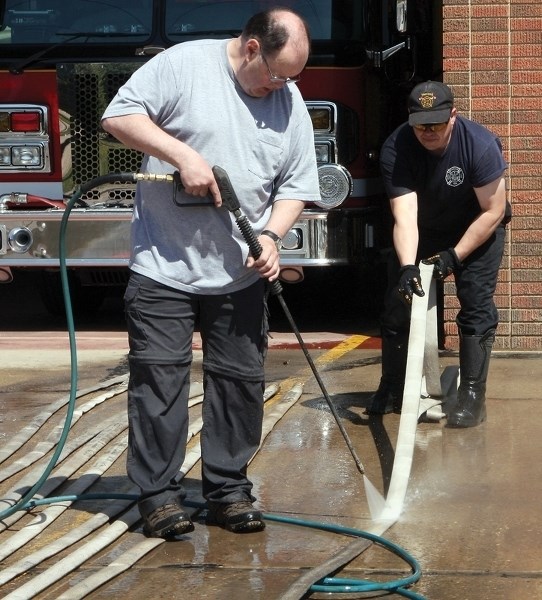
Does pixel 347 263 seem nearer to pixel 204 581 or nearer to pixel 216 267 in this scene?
pixel 216 267

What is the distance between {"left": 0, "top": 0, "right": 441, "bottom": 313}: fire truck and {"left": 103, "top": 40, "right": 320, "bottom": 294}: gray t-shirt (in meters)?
3.66

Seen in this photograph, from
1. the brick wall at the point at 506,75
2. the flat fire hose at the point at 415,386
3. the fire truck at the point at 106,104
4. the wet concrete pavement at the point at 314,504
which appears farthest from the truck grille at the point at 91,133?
the flat fire hose at the point at 415,386

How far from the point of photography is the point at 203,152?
4520 millimetres

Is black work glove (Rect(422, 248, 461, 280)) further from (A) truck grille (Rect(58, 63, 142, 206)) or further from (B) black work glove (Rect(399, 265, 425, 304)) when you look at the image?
(A) truck grille (Rect(58, 63, 142, 206))

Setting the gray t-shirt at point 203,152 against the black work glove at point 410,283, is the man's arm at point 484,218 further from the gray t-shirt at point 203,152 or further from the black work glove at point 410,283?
the gray t-shirt at point 203,152

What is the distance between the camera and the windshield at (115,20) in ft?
27.9

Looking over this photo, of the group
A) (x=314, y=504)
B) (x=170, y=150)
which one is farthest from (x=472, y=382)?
(x=170, y=150)

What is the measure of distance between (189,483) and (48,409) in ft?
4.59

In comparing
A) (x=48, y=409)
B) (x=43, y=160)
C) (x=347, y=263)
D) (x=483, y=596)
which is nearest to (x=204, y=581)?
(x=483, y=596)

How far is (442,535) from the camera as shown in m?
4.59

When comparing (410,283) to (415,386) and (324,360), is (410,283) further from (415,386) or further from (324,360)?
(324,360)

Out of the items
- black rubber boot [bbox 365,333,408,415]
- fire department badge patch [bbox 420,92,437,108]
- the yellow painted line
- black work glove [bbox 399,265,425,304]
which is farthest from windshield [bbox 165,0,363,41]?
black work glove [bbox 399,265,425,304]

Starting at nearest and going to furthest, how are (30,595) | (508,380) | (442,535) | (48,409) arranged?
(30,595) < (442,535) < (48,409) < (508,380)

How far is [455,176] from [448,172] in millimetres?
39
